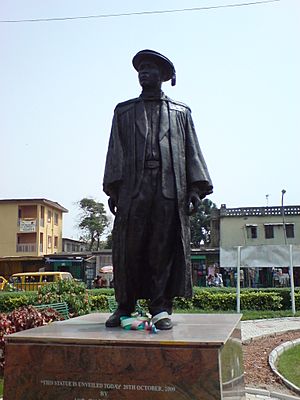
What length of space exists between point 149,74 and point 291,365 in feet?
18.0

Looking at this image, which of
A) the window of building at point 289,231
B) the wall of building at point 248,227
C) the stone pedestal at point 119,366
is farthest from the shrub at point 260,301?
the window of building at point 289,231

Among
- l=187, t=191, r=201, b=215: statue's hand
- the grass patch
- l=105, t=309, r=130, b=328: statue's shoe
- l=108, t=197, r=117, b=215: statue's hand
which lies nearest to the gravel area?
the grass patch

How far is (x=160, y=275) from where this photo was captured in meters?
4.09

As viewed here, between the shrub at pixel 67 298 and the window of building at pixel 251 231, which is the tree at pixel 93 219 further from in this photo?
the shrub at pixel 67 298

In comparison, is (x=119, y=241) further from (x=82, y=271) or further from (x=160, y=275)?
(x=82, y=271)

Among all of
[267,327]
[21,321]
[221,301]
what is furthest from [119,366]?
[221,301]

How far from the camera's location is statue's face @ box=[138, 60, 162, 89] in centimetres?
440

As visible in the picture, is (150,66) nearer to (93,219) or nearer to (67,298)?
(67,298)

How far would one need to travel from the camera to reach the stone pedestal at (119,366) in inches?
116

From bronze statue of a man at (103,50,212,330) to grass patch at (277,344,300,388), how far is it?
135 inches

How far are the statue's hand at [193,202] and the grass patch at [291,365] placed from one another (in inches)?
142

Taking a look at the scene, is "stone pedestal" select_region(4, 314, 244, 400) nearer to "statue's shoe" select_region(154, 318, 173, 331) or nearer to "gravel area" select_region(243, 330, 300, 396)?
"statue's shoe" select_region(154, 318, 173, 331)

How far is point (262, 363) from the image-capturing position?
7.69m

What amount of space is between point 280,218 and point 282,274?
8.00 m
